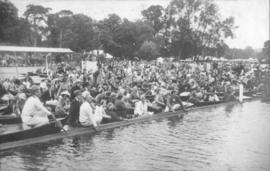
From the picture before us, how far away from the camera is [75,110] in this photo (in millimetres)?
13086

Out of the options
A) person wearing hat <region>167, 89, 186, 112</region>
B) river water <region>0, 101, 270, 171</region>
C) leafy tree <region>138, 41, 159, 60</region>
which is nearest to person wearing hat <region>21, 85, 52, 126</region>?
river water <region>0, 101, 270, 171</region>

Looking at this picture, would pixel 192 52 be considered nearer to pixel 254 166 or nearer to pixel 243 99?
pixel 243 99

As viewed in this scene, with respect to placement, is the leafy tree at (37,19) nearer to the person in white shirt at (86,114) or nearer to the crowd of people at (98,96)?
the crowd of people at (98,96)

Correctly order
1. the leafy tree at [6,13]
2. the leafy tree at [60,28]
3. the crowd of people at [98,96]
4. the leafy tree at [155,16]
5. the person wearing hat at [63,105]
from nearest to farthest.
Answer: the crowd of people at [98,96]
the person wearing hat at [63,105]
the leafy tree at [6,13]
the leafy tree at [60,28]
the leafy tree at [155,16]

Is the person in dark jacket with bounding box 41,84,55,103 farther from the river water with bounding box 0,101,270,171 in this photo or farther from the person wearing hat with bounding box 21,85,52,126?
the person wearing hat with bounding box 21,85,52,126

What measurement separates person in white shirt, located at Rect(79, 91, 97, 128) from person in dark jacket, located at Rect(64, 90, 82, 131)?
241mm

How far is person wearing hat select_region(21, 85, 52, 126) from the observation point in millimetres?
10758

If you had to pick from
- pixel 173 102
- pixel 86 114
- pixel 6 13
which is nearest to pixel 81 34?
pixel 6 13

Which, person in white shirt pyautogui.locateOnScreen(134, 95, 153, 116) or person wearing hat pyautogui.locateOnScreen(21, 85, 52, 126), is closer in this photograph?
person wearing hat pyautogui.locateOnScreen(21, 85, 52, 126)

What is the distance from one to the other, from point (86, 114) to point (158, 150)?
327 cm

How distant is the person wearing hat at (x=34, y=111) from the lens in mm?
10758

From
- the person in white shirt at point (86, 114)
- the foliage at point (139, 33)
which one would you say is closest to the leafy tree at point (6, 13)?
the foliage at point (139, 33)

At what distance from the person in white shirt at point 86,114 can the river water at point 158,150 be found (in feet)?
1.82

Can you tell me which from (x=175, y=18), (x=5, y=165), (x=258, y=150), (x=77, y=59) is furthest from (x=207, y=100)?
(x=175, y=18)
